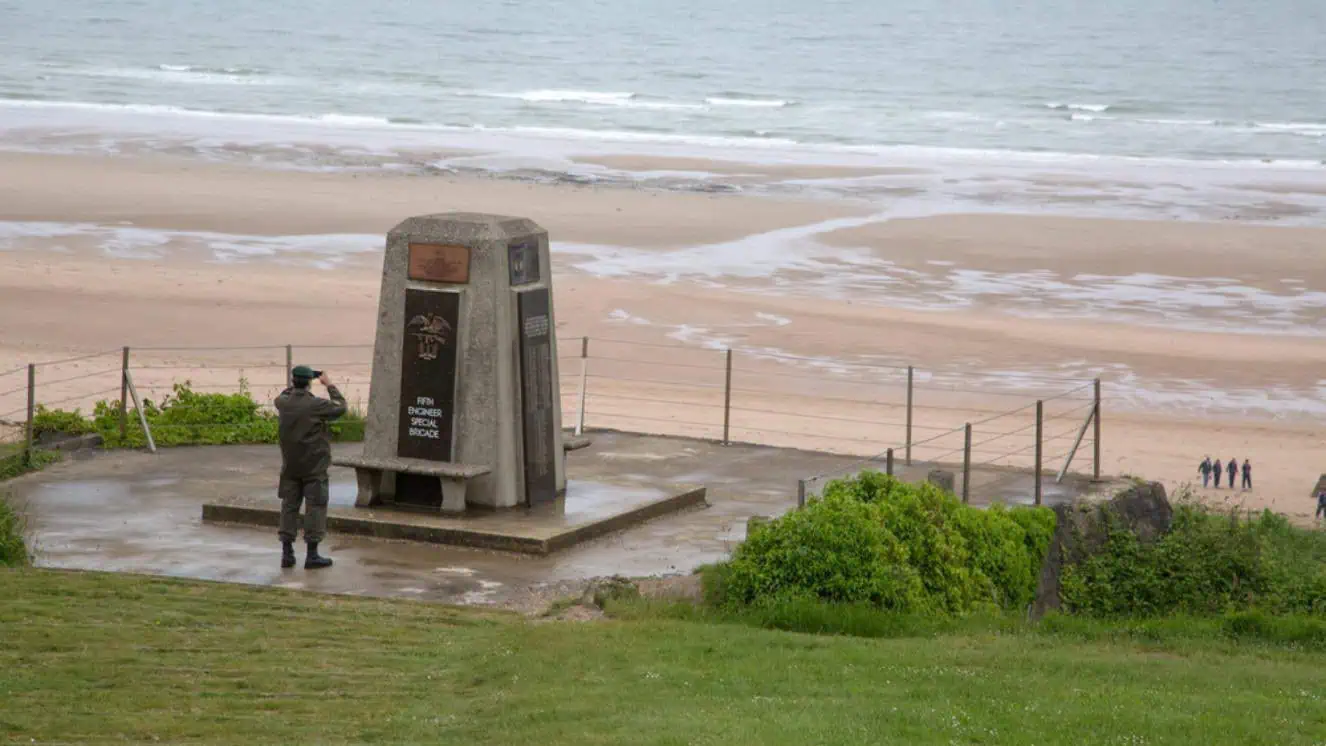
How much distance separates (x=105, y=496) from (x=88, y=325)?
16.0 meters

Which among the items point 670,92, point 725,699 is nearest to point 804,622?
point 725,699

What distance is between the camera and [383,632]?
11141mm

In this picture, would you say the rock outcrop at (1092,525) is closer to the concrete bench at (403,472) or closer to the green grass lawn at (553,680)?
the green grass lawn at (553,680)

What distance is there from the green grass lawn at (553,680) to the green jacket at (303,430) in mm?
1314

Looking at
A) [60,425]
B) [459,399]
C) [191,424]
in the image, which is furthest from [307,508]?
[60,425]

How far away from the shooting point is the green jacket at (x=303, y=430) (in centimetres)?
1315

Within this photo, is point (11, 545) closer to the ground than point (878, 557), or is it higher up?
closer to the ground

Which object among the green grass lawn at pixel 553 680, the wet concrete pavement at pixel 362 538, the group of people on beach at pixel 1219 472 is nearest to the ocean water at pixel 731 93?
the group of people on beach at pixel 1219 472

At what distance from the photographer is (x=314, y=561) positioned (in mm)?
13211

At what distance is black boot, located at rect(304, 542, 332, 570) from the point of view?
13188 mm

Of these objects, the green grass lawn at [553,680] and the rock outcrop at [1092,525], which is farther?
Answer: the rock outcrop at [1092,525]

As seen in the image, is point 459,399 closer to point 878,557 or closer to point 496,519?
point 496,519

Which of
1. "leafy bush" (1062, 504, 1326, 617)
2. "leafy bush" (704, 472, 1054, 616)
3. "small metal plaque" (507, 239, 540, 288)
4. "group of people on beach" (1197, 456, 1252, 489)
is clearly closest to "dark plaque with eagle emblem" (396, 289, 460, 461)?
"small metal plaque" (507, 239, 540, 288)

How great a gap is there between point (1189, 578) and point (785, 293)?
20576 millimetres
